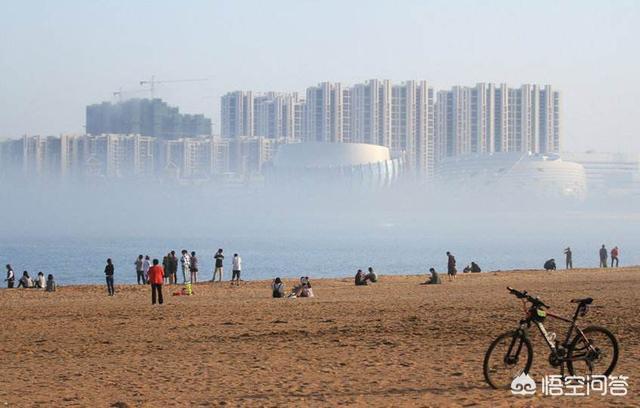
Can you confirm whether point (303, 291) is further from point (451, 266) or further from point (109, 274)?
point (451, 266)

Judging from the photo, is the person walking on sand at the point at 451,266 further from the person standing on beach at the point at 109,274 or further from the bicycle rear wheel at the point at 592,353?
the bicycle rear wheel at the point at 592,353

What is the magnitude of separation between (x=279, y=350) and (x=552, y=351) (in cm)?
471

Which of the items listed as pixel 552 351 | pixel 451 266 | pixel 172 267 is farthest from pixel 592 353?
pixel 451 266

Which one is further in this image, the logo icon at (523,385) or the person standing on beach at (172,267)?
the person standing on beach at (172,267)

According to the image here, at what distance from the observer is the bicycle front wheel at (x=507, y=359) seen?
1009 cm

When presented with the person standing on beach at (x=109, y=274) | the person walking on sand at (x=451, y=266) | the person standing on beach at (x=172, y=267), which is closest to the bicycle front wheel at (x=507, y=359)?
the person standing on beach at (x=109, y=274)

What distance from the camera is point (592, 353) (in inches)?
396

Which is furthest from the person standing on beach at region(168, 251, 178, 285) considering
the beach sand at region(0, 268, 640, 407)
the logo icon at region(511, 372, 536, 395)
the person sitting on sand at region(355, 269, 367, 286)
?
the logo icon at region(511, 372, 536, 395)

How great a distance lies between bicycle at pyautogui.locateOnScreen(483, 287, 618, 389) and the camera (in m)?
10.1

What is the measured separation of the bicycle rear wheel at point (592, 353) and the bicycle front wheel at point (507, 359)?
40 cm

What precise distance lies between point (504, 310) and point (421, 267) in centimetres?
6575

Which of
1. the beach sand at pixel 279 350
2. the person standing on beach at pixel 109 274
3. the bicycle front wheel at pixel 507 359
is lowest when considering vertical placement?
the beach sand at pixel 279 350

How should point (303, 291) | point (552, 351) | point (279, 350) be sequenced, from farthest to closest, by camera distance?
point (303, 291) < point (279, 350) < point (552, 351)

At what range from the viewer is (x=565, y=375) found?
10320 millimetres
